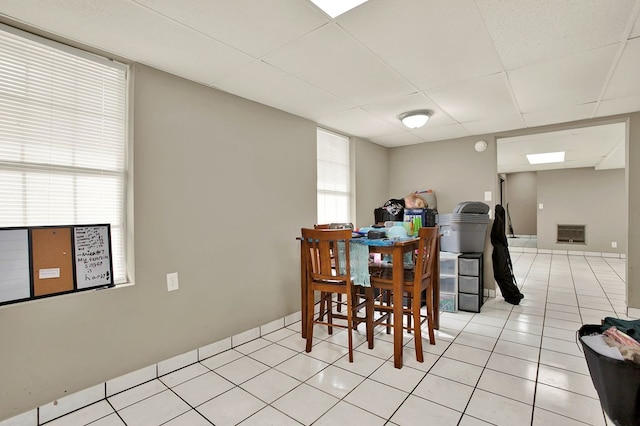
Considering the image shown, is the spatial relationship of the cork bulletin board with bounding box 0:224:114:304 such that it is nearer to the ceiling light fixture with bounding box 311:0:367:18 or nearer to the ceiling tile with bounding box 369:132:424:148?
the ceiling light fixture with bounding box 311:0:367:18

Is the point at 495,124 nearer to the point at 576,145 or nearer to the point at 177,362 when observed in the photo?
the point at 576,145

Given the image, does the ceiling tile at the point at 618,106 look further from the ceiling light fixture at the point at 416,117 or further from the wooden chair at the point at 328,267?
the wooden chair at the point at 328,267

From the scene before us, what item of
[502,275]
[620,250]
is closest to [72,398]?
[502,275]

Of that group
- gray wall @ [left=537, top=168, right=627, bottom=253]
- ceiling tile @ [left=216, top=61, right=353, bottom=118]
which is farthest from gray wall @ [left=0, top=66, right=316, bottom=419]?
gray wall @ [left=537, top=168, right=627, bottom=253]

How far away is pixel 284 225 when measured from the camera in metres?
3.33

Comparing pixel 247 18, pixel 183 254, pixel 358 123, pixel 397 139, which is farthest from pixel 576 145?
pixel 183 254

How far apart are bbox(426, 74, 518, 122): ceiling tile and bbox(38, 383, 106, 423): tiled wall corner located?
3415 mm

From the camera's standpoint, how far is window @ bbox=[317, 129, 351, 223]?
4.02 meters

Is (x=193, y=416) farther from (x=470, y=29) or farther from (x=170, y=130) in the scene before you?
(x=470, y=29)

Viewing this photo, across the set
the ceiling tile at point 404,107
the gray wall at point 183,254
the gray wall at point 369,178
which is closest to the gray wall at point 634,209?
the ceiling tile at point 404,107

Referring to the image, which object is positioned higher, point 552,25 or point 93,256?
point 552,25

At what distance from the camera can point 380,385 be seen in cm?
214

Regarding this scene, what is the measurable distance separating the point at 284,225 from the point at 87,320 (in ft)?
6.01

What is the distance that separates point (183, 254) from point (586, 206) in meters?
9.26
